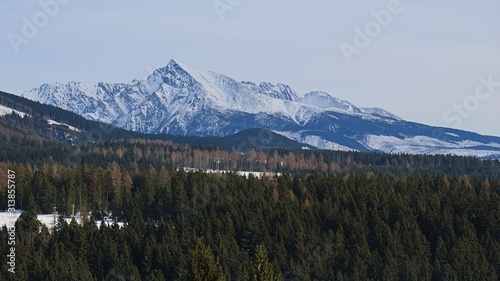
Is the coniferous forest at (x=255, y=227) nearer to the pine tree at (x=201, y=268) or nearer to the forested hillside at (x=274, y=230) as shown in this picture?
the forested hillside at (x=274, y=230)

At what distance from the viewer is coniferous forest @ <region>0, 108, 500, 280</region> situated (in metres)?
136

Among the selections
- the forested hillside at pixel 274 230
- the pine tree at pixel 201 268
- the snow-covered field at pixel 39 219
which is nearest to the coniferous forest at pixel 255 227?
the forested hillside at pixel 274 230

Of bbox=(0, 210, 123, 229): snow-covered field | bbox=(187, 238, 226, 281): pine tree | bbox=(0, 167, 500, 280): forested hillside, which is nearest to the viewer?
bbox=(187, 238, 226, 281): pine tree

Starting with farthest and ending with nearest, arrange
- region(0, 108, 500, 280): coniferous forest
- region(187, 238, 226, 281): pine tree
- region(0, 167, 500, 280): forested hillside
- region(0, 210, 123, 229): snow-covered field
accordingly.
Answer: region(0, 210, 123, 229): snow-covered field, region(0, 108, 500, 280): coniferous forest, region(0, 167, 500, 280): forested hillside, region(187, 238, 226, 281): pine tree

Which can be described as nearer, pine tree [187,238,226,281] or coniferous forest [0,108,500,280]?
pine tree [187,238,226,281]

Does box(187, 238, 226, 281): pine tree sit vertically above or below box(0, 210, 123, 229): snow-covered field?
above

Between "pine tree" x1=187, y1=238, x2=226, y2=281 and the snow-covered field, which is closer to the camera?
"pine tree" x1=187, y1=238, x2=226, y2=281

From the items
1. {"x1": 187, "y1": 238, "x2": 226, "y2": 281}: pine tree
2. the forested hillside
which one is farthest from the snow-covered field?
{"x1": 187, "y1": 238, "x2": 226, "y2": 281}: pine tree

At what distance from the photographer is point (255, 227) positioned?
152 meters

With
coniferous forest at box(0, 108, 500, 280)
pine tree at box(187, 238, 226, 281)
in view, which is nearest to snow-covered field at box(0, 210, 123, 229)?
coniferous forest at box(0, 108, 500, 280)

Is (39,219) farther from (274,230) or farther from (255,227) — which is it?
(274,230)

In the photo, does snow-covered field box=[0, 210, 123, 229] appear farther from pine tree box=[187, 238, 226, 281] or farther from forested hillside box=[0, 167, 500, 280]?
pine tree box=[187, 238, 226, 281]

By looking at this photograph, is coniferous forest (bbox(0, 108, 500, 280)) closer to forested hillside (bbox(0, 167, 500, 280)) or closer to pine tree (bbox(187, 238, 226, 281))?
forested hillside (bbox(0, 167, 500, 280))

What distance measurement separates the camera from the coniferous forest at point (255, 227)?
13550 centimetres
